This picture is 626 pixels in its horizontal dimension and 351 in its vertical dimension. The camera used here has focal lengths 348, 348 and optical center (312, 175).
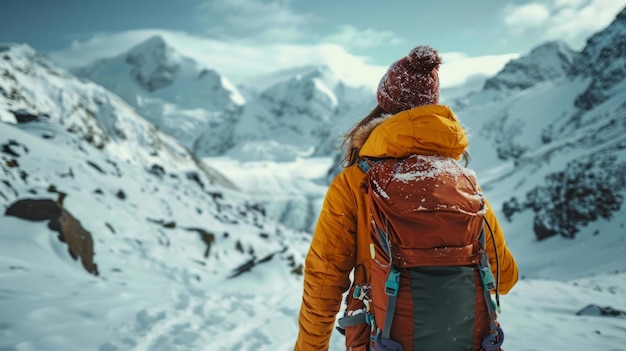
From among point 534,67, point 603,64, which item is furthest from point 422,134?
point 534,67

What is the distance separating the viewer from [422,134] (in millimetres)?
1750

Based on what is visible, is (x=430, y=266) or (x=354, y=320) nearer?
(x=430, y=266)

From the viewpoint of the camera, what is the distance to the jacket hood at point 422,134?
176 centimetres

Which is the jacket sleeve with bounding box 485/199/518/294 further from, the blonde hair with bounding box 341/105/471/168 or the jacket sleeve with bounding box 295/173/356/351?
the jacket sleeve with bounding box 295/173/356/351

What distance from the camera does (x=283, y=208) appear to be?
265 feet

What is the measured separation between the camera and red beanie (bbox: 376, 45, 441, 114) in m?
2.12

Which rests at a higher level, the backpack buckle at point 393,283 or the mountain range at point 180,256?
the backpack buckle at point 393,283

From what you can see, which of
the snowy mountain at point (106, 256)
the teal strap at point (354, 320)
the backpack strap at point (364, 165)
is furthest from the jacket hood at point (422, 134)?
the snowy mountain at point (106, 256)

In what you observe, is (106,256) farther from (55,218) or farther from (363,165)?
(363,165)

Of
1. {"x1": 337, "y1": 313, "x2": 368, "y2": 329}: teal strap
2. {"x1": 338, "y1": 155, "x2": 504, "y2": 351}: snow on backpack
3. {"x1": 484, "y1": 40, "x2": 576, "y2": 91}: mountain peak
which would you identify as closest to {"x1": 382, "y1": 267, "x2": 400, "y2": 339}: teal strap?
{"x1": 338, "y1": 155, "x2": 504, "y2": 351}: snow on backpack

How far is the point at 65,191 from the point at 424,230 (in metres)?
12.4

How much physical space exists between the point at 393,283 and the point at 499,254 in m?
0.85

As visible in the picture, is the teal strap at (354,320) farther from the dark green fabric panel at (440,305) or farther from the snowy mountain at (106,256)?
the snowy mountain at (106,256)

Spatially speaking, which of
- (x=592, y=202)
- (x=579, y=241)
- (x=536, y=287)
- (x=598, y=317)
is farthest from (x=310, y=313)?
(x=592, y=202)
